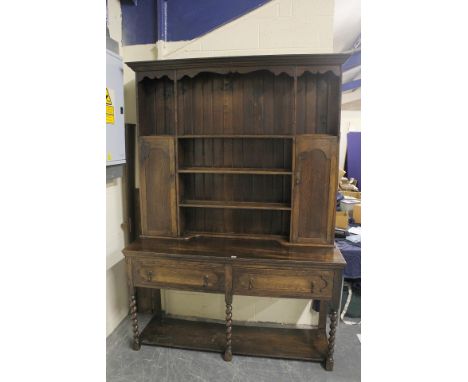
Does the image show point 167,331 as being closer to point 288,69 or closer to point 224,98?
point 224,98

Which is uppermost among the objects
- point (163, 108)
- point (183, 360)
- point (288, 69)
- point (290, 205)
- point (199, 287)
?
point (288, 69)

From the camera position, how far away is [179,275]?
6.36 feet

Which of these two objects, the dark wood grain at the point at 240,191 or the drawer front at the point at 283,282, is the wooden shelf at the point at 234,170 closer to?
the dark wood grain at the point at 240,191

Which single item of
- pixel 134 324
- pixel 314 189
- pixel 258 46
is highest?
pixel 258 46

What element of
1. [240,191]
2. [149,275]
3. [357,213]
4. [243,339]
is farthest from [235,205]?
[357,213]

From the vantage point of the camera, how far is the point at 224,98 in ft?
7.13

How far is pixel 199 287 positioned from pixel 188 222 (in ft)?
1.92

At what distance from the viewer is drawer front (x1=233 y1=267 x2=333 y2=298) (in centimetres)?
180

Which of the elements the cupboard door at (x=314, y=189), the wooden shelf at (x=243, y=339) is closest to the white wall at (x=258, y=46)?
the wooden shelf at (x=243, y=339)

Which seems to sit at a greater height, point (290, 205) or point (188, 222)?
point (290, 205)

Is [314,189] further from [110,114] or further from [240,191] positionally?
[110,114]

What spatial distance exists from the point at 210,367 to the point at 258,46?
7.64 feet
